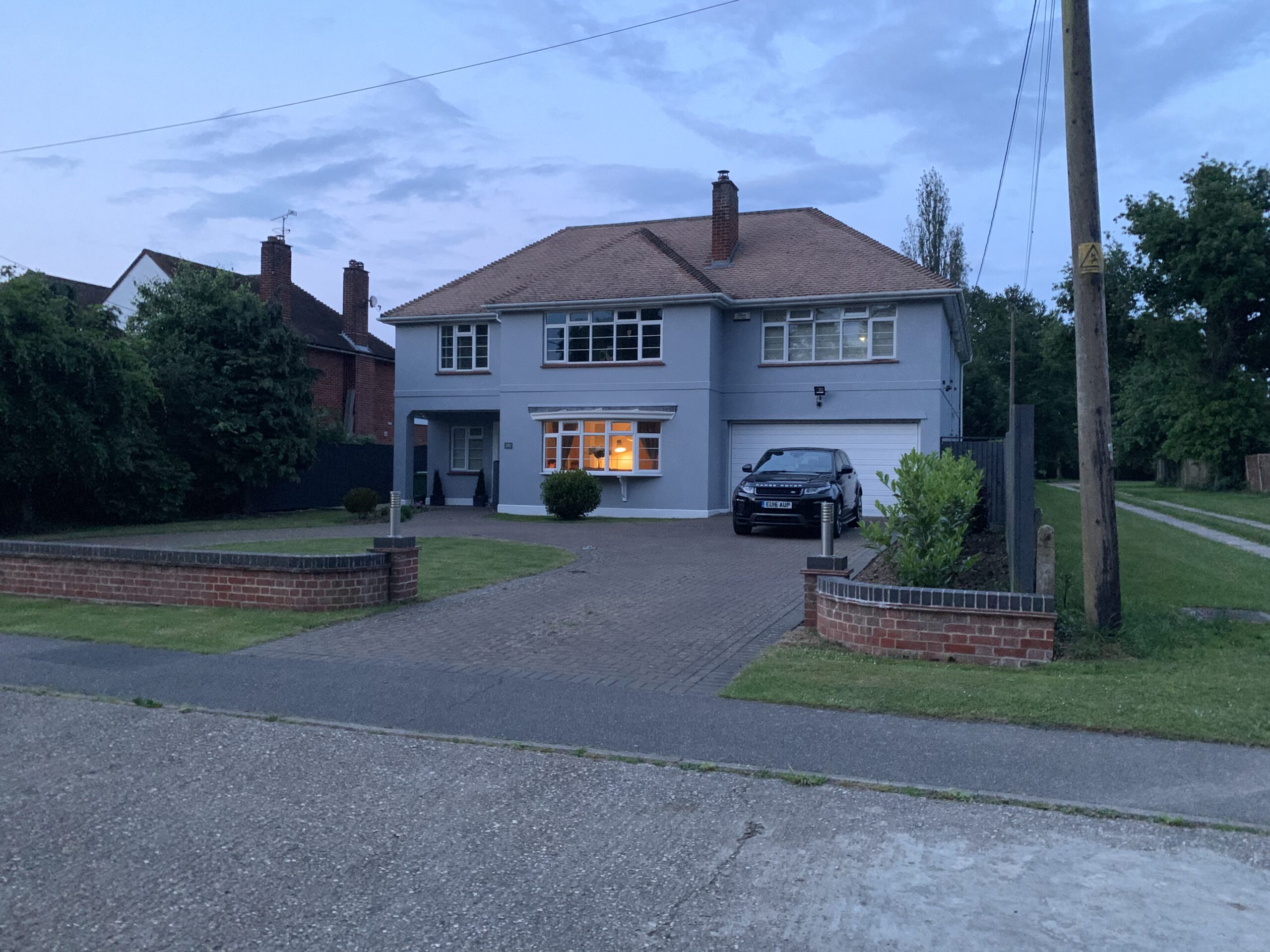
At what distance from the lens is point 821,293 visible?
2566cm

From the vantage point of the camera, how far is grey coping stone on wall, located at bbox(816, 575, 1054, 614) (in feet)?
25.2

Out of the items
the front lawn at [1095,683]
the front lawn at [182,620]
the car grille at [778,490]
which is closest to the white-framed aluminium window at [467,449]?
the car grille at [778,490]

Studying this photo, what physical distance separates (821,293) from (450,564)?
14426mm

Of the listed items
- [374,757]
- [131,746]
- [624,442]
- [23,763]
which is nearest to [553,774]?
[374,757]

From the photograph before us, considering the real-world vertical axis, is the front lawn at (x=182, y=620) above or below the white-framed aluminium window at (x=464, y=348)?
below

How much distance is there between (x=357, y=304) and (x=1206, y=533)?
30836 mm

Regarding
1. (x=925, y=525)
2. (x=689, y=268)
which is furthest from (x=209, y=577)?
(x=689, y=268)

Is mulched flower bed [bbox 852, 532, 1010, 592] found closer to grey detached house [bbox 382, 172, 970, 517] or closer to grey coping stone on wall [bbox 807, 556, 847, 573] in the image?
grey coping stone on wall [bbox 807, 556, 847, 573]

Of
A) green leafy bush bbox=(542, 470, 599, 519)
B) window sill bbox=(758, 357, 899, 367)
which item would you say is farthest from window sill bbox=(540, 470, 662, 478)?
window sill bbox=(758, 357, 899, 367)

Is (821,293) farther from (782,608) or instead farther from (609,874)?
(609,874)

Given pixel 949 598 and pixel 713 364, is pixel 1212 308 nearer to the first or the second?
pixel 713 364

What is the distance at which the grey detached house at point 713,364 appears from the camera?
2545 cm

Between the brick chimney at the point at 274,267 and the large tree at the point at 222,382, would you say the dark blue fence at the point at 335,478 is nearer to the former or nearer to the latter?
the large tree at the point at 222,382

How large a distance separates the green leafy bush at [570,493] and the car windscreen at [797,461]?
4.66 meters
